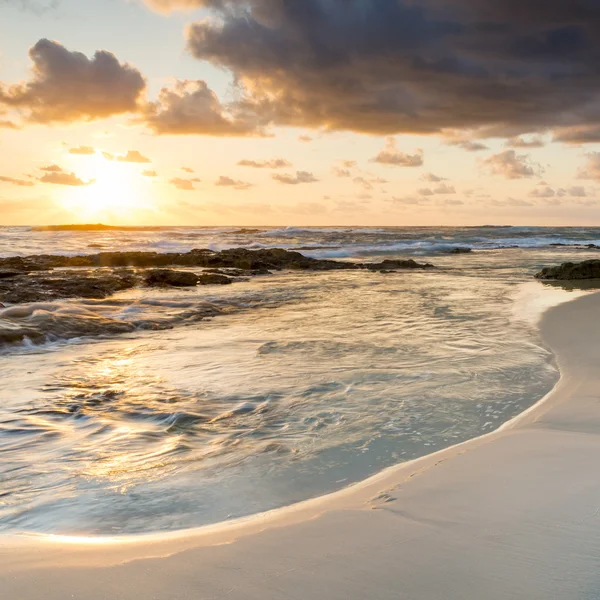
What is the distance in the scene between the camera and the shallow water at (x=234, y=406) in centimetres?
283

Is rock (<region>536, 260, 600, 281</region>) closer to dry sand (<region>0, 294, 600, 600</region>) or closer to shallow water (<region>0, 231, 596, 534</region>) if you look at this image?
shallow water (<region>0, 231, 596, 534</region>)

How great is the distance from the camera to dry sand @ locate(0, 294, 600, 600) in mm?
1784

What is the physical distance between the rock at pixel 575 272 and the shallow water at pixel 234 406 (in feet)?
26.0

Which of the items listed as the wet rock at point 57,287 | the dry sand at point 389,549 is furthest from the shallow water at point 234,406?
the wet rock at point 57,287

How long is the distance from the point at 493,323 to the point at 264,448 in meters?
5.58

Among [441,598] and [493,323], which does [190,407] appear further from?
[493,323]

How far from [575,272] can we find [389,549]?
16.3 m

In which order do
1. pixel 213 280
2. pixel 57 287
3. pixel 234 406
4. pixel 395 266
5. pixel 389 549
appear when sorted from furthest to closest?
pixel 395 266 < pixel 213 280 < pixel 57 287 < pixel 234 406 < pixel 389 549

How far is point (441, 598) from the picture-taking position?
170 cm

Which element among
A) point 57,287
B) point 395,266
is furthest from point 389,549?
point 395,266

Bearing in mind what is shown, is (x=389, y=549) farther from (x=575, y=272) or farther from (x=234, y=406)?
(x=575, y=272)

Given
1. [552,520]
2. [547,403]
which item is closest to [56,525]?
[552,520]

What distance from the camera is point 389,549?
2.03m

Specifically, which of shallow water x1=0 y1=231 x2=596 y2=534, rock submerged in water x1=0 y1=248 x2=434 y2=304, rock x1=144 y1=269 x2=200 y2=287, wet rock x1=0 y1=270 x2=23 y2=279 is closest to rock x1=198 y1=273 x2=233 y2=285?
rock submerged in water x1=0 y1=248 x2=434 y2=304
